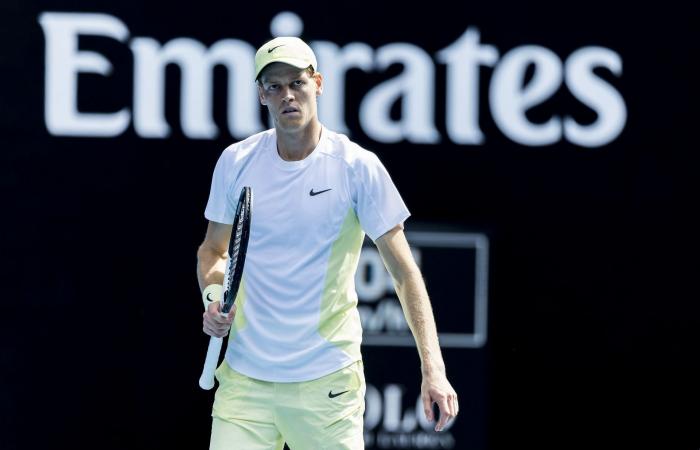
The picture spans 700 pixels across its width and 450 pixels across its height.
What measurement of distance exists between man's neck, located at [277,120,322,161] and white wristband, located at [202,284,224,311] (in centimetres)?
41

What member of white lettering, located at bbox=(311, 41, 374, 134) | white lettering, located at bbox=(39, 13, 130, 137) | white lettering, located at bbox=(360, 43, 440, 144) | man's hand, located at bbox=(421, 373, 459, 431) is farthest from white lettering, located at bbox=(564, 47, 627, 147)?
man's hand, located at bbox=(421, 373, 459, 431)

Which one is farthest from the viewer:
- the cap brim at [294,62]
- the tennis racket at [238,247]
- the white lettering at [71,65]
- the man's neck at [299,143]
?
the white lettering at [71,65]

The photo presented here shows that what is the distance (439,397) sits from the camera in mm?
3766

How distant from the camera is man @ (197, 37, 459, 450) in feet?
12.9

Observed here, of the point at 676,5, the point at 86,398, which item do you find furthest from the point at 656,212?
the point at 86,398

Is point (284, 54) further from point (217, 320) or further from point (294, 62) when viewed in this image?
point (217, 320)

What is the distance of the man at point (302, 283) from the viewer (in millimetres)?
3930

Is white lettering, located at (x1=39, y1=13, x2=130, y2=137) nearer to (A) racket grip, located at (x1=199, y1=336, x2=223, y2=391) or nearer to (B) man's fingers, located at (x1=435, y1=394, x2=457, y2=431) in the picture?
(A) racket grip, located at (x1=199, y1=336, x2=223, y2=391)

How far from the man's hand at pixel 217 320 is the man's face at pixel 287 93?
1.79 ft

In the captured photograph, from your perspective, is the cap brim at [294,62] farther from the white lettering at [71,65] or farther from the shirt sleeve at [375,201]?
the white lettering at [71,65]

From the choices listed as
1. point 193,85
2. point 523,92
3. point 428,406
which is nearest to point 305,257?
point 428,406

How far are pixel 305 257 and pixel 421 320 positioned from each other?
1.20 feet

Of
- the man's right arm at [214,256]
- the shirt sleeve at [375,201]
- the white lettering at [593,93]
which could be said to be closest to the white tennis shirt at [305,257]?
the shirt sleeve at [375,201]

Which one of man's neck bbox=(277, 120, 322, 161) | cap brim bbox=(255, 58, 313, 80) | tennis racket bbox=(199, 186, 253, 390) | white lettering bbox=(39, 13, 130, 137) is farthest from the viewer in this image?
white lettering bbox=(39, 13, 130, 137)
